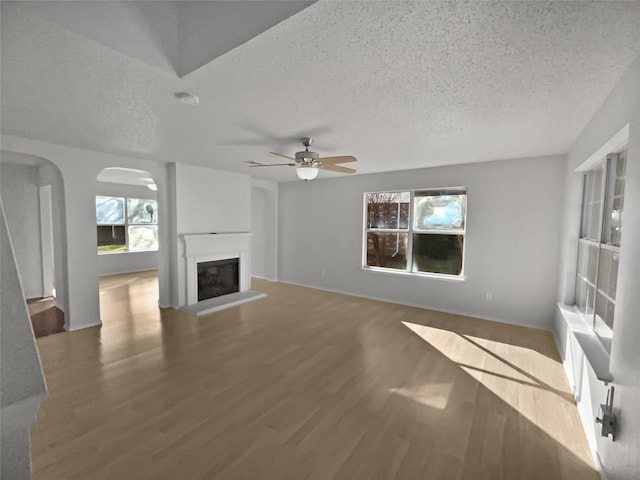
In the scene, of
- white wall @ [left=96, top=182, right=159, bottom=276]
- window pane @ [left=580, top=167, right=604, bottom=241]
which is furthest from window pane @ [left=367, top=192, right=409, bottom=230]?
white wall @ [left=96, top=182, right=159, bottom=276]

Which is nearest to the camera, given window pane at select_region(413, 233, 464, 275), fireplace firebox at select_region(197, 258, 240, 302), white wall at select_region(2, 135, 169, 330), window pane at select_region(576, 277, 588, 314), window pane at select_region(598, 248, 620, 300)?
window pane at select_region(598, 248, 620, 300)

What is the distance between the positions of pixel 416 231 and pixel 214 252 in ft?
11.8

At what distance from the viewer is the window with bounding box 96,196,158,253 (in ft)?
22.9

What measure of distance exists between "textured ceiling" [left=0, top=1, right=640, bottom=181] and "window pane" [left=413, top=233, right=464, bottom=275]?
71.4 inches

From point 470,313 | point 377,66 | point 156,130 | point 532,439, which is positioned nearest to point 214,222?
point 156,130

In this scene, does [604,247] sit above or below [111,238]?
above

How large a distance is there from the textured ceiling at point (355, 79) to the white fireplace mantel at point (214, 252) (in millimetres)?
1949

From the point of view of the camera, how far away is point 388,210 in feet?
17.1

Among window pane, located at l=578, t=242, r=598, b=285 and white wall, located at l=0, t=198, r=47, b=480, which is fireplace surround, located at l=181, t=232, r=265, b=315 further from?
window pane, located at l=578, t=242, r=598, b=285

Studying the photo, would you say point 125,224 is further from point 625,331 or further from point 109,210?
point 625,331

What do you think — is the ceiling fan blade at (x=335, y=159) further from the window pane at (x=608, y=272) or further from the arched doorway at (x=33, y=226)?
the arched doorway at (x=33, y=226)

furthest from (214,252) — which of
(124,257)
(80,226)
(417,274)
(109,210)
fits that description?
(109,210)

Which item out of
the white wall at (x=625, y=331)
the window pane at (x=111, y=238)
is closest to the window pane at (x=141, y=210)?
the window pane at (x=111, y=238)

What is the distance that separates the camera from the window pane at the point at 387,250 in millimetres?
5098
